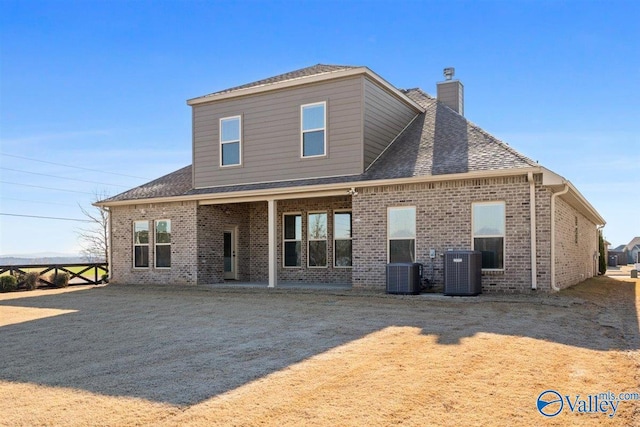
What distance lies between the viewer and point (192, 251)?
16891 mm

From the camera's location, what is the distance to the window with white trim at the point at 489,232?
12.3m

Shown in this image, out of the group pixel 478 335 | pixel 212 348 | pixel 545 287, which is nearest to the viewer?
pixel 212 348

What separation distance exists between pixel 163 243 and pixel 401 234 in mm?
8254

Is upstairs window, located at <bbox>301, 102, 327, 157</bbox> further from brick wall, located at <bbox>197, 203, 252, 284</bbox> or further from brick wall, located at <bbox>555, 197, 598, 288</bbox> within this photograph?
brick wall, located at <bbox>555, 197, 598, 288</bbox>

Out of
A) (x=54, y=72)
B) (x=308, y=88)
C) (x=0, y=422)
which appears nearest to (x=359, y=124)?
(x=308, y=88)

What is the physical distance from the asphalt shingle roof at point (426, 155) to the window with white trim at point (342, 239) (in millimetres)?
2131

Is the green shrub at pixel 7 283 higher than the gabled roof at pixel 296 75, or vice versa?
the gabled roof at pixel 296 75

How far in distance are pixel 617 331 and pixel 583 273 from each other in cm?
1126

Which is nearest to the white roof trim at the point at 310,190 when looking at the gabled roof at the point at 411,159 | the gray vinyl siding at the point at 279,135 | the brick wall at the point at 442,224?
the gabled roof at the point at 411,159

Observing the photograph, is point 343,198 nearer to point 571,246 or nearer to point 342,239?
point 342,239

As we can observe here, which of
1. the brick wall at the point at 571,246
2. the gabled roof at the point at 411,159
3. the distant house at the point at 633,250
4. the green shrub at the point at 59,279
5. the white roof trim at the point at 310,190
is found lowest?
the distant house at the point at 633,250

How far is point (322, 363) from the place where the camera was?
598cm

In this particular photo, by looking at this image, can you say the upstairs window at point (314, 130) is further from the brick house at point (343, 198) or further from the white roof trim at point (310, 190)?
the white roof trim at point (310, 190)

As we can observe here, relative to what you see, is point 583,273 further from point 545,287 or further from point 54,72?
point 54,72
